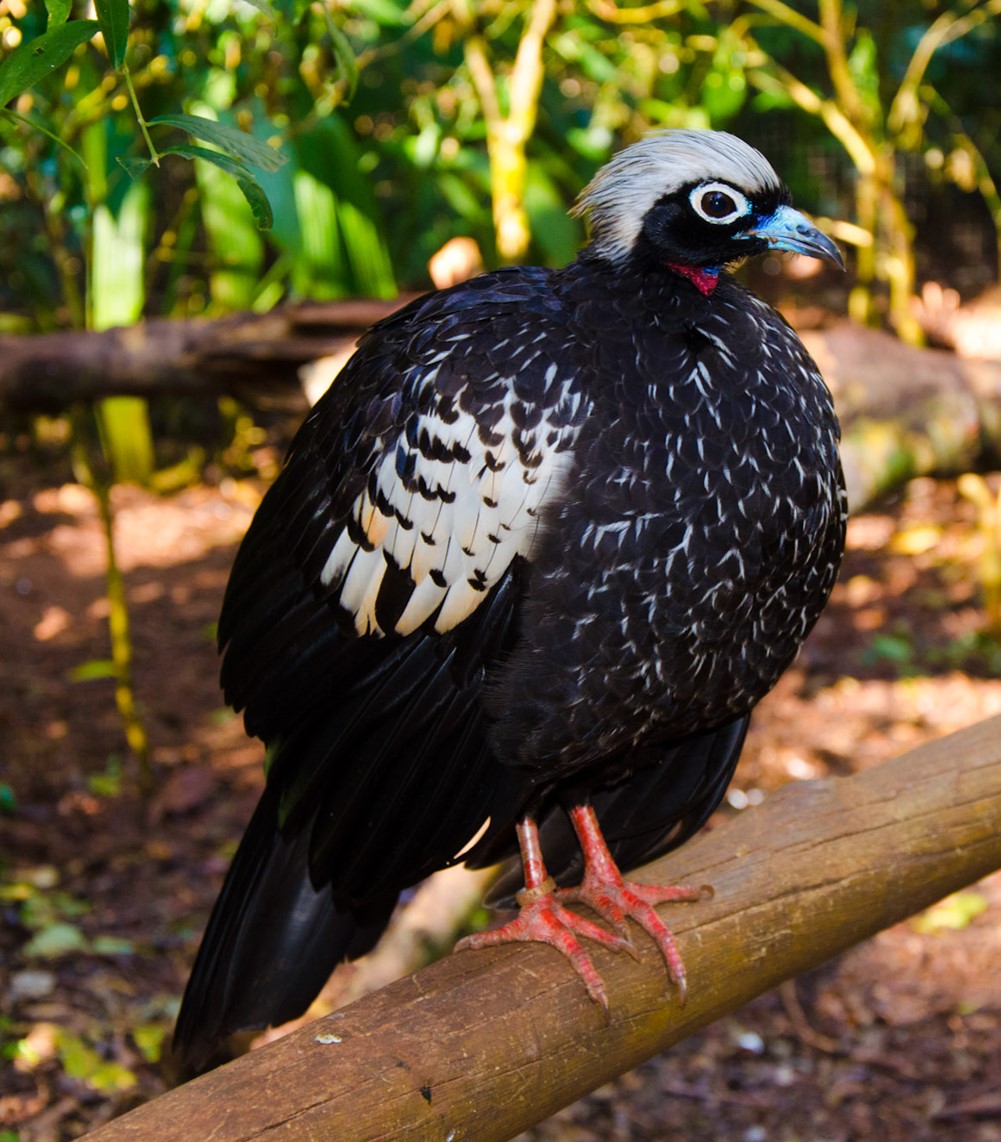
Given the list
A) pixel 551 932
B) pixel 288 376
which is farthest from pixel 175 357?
pixel 551 932

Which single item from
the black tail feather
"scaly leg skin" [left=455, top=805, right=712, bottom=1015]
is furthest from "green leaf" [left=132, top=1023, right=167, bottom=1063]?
"scaly leg skin" [left=455, top=805, right=712, bottom=1015]

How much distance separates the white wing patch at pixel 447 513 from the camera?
2.22m

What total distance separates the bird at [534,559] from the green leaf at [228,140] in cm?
67

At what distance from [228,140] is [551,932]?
1.45 meters

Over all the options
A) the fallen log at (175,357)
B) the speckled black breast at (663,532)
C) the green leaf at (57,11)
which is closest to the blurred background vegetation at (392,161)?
the fallen log at (175,357)

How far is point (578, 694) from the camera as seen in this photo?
2.25 metres

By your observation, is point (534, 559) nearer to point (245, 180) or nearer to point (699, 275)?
point (699, 275)

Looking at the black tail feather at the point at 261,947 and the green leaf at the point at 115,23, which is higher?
the green leaf at the point at 115,23

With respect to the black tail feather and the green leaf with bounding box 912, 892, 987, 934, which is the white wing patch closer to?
the black tail feather

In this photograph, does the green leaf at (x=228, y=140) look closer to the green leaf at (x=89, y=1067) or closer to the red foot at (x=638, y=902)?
the red foot at (x=638, y=902)

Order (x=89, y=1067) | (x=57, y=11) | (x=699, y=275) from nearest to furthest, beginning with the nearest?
Result: (x=57, y=11) < (x=699, y=275) < (x=89, y=1067)

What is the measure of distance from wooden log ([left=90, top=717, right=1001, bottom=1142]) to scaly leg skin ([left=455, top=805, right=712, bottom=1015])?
0.08 feet

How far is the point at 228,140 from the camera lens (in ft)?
5.35

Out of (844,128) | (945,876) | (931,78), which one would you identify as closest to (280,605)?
(945,876)
